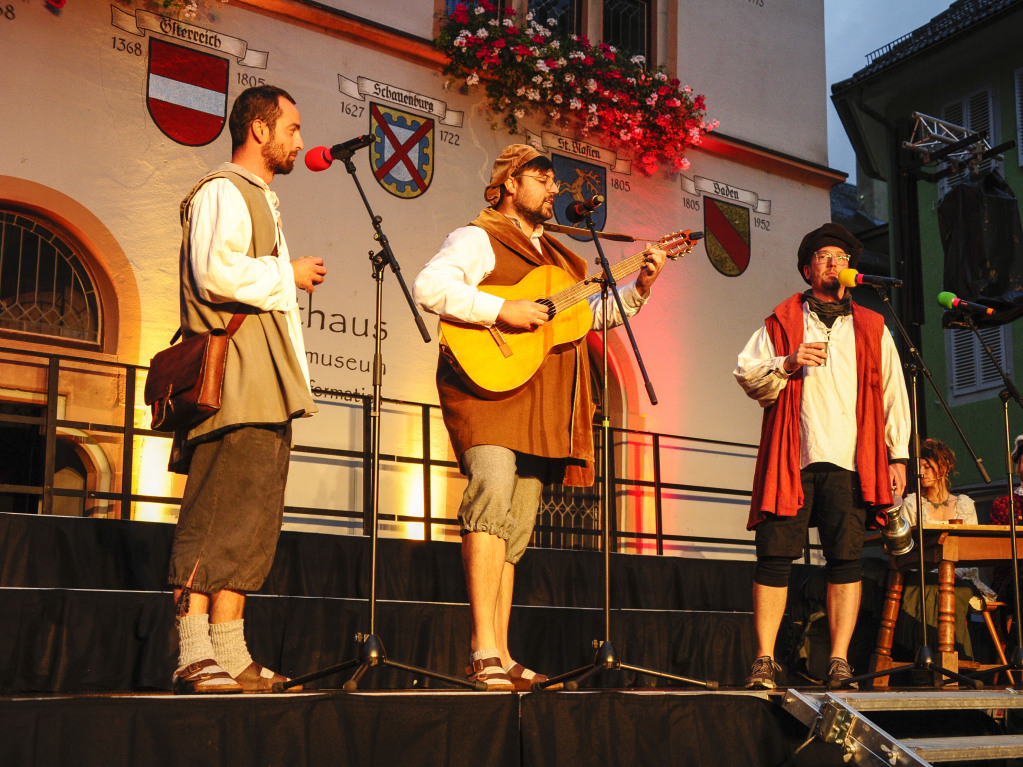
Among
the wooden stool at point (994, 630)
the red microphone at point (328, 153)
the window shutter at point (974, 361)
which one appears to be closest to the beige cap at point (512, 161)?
the red microphone at point (328, 153)

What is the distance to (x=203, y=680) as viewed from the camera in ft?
9.82

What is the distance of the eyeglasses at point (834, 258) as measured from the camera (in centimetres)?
462

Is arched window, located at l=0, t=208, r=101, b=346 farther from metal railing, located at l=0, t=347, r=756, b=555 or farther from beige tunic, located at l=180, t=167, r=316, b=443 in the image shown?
beige tunic, located at l=180, t=167, r=316, b=443

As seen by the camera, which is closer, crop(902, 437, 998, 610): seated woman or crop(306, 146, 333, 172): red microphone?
crop(306, 146, 333, 172): red microphone

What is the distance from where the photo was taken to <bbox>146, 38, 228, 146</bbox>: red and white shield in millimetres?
6934

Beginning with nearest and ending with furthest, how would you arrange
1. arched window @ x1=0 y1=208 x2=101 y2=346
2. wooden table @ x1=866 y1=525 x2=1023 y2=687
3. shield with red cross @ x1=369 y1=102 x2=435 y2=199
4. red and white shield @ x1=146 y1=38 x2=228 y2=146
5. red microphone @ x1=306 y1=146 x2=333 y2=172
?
1. red microphone @ x1=306 y1=146 x2=333 y2=172
2. wooden table @ x1=866 y1=525 x2=1023 y2=687
3. arched window @ x1=0 y1=208 x2=101 y2=346
4. red and white shield @ x1=146 y1=38 x2=228 y2=146
5. shield with red cross @ x1=369 y1=102 x2=435 y2=199

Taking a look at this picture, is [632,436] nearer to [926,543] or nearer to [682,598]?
[682,598]

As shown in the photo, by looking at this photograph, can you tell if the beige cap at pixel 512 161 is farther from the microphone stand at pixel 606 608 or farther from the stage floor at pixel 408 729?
the stage floor at pixel 408 729

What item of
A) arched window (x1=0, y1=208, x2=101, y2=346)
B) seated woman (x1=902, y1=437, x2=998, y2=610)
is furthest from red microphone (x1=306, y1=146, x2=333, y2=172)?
seated woman (x1=902, y1=437, x2=998, y2=610)

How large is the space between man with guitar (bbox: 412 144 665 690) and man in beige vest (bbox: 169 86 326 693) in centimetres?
62

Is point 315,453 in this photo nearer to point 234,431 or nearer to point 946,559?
point 946,559

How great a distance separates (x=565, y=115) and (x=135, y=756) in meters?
6.91

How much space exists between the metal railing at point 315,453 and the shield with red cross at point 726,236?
1.57 metres

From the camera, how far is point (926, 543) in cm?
530
